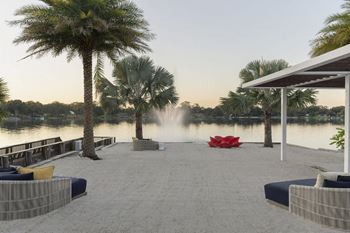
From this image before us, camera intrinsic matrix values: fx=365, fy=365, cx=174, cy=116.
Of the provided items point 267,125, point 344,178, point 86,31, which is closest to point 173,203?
point 344,178

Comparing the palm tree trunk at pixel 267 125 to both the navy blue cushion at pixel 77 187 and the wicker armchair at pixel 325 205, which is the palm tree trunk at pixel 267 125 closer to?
the navy blue cushion at pixel 77 187

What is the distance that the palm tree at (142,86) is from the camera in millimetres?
22281

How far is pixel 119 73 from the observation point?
22.0 meters

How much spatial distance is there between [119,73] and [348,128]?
14.6 metres

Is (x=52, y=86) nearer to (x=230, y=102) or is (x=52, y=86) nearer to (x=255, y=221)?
(x=230, y=102)

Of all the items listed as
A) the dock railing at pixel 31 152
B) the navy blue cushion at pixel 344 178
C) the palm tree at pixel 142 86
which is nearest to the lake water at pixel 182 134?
the palm tree at pixel 142 86

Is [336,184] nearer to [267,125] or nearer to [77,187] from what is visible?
[77,187]

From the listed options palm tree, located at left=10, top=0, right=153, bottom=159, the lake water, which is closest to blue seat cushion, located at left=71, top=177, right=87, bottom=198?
palm tree, located at left=10, top=0, right=153, bottom=159

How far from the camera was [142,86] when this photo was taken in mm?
22578

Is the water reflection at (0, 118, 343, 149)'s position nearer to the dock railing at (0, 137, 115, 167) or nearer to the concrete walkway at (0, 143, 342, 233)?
the dock railing at (0, 137, 115, 167)

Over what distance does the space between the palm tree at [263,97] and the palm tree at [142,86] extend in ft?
12.6

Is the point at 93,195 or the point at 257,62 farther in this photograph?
the point at 257,62

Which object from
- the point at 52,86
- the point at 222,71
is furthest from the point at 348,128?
the point at 52,86

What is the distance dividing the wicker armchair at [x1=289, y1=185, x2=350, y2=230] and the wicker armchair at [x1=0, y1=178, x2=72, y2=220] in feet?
14.3
